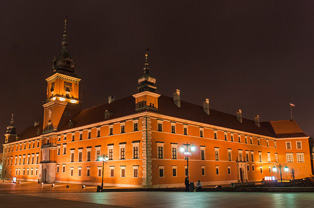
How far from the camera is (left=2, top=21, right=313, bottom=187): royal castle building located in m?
37.4

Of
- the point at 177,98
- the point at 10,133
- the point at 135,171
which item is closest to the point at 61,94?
the point at 177,98

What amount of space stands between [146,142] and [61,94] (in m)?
27.7

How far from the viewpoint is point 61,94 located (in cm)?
5609

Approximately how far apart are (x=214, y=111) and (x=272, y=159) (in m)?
19.5

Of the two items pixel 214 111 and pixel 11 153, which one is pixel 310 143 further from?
pixel 11 153

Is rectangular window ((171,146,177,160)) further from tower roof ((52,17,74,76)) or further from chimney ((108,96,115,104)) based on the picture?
tower roof ((52,17,74,76))

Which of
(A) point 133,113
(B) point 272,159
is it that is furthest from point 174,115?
(B) point 272,159

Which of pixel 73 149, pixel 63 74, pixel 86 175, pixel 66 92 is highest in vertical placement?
pixel 63 74

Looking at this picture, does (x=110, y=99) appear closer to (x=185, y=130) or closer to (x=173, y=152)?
(x=185, y=130)

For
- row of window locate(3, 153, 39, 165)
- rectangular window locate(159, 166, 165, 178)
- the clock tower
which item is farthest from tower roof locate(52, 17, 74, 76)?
rectangular window locate(159, 166, 165, 178)

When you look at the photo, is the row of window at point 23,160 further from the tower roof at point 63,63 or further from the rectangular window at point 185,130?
the rectangular window at point 185,130

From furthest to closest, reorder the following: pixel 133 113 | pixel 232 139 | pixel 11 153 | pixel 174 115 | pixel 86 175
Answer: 1. pixel 11 153
2. pixel 232 139
3. pixel 86 175
4. pixel 174 115
5. pixel 133 113

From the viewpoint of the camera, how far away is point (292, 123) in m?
66.5

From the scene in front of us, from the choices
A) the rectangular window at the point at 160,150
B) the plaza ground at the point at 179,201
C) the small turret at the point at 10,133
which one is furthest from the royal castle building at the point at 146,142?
the plaza ground at the point at 179,201
